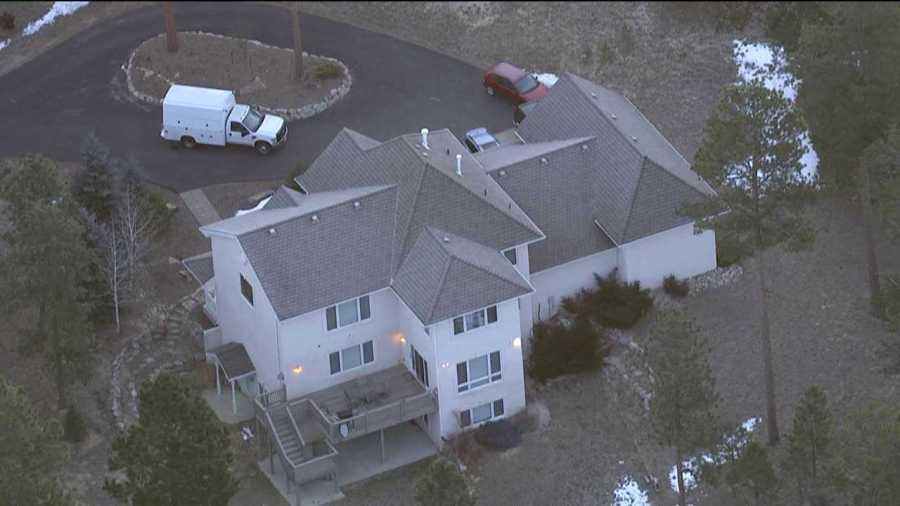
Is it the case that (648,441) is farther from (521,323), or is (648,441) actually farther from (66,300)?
(66,300)

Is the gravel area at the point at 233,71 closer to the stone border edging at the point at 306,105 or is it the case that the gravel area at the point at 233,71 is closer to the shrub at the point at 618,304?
the stone border edging at the point at 306,105

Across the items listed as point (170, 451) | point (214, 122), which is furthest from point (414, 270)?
point (214, 122)

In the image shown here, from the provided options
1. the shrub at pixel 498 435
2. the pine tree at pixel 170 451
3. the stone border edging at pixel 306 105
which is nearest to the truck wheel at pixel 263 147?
the stone border edging at pixel 306 105

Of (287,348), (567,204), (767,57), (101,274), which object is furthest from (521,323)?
(767,57)

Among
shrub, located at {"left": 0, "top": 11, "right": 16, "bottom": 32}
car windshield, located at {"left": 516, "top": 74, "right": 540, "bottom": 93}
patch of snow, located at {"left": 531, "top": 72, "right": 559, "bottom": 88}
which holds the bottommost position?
patch of snow, located at {"left": 531, "top": 72, "right": 559, "bottom": 88}

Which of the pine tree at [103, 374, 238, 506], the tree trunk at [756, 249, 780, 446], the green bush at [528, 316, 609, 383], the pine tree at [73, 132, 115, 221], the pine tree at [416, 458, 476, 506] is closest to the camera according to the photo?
the pine tree at [416, 458, 476, 506]

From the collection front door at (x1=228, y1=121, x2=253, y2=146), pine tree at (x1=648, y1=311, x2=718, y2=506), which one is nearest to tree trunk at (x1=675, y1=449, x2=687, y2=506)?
pine tree at (x1=648, y1=311, x2=718, y2=506)

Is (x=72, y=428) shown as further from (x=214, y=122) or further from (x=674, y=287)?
(x=674, y=287)

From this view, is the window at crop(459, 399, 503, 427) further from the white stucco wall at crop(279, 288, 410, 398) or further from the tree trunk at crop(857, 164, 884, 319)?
the tree trunk at crop(857, 164, 884, 319)
